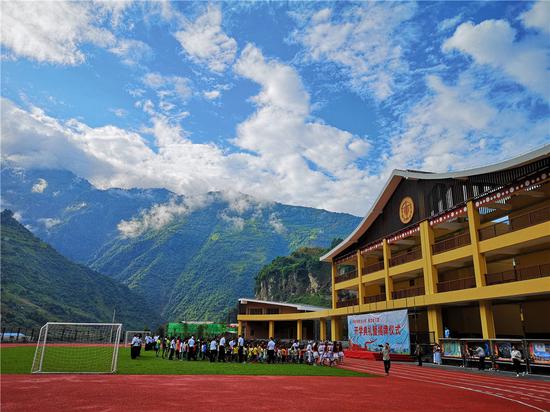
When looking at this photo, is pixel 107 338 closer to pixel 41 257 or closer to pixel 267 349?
pixel 267 349

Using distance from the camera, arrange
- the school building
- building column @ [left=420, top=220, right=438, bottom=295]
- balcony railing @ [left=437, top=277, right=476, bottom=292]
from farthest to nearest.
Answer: building column @ [left=420, top=220, right=438, bottom=295] < balcony railing @ [left=437, top=277, right=476, bottom=292] < the school building

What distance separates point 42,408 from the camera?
8.94 meters

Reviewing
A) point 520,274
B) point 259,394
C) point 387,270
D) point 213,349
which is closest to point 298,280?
point 387,270

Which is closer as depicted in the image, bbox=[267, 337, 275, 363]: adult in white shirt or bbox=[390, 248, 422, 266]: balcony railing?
bbox=[267, 337, 275, 363]: adult in white shirt

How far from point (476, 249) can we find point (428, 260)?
4.57 metres

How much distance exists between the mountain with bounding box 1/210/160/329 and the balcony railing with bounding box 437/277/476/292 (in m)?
62.2

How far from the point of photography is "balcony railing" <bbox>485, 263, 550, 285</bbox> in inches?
798

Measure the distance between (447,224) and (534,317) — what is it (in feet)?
23.9

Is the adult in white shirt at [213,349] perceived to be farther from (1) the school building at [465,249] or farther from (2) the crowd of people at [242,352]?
(1) the school building at [465,249]

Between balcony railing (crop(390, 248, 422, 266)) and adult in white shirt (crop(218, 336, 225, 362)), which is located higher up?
balcony railing (crop(390, 248, 422, 266))

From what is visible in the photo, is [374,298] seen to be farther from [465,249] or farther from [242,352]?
[242,352]

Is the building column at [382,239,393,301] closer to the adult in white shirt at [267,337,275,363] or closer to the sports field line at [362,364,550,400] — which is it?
the adult in white shirt at [267,337,275,363]

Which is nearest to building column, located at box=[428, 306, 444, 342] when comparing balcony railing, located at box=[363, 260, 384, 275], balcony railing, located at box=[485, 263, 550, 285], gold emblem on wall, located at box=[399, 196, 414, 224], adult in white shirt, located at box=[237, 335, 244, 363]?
balcony railing, located at box=[485, 263, 550, 285]

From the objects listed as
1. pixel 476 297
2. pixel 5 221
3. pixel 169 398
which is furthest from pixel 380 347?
pixel 5 221
